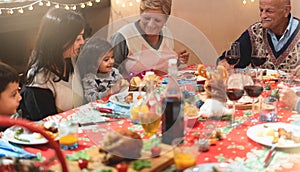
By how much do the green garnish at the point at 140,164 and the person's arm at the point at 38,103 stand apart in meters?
0.94

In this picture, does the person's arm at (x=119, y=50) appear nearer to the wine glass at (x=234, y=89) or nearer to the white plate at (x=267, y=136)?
the wine glass at (x=234, y=89)

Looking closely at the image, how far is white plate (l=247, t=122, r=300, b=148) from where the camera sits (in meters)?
1.35

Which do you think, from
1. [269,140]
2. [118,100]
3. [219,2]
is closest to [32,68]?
[118,100]

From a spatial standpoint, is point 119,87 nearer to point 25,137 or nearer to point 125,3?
point 25,137

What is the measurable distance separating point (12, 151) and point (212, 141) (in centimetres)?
67

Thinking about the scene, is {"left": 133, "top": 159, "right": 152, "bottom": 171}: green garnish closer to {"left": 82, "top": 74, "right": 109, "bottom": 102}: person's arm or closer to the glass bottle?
the glass bottle

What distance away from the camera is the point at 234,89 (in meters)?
1.59

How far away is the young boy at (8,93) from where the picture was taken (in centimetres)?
181

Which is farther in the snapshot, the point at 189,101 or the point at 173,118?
the point at 189,101

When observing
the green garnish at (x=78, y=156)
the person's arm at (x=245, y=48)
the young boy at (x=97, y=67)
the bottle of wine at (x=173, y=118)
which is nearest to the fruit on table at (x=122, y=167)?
the green garnish at (x=78, y=156)

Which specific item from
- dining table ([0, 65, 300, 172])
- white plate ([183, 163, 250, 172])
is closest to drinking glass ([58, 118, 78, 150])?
dining table ([0, 65, 300, 172])

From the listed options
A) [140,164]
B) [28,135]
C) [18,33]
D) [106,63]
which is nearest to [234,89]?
[140,164]

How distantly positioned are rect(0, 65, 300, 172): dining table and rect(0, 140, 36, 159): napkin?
30mm

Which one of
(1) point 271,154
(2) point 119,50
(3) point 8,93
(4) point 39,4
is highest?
(4) point 39,4
